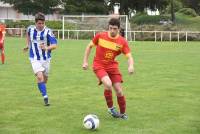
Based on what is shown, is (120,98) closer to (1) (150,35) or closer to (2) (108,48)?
(2) (108,48)

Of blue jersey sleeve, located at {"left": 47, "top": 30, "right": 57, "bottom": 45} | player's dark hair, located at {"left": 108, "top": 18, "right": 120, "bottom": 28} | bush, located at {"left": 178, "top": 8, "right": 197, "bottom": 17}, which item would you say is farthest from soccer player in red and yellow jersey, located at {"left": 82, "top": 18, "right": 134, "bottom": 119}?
bush, located at {"left": 178, "top": 8, "right": 197, "bottom": 17}

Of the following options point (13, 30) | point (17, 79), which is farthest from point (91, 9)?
A: point (17, 79)

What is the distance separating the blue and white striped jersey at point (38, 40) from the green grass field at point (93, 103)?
1043 millimetres

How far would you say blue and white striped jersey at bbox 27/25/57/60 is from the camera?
10.8m

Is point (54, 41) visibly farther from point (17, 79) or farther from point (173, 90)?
point (17, 79)

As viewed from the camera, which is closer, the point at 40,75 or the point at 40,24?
the point at 40,24

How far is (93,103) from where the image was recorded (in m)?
11.2

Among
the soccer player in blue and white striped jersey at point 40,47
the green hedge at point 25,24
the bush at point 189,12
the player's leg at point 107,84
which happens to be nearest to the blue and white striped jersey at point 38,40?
the soccer player in blue and white striped jersey at point 40,47

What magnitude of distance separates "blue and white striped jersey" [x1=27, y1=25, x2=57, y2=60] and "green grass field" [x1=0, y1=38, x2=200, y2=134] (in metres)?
1.04

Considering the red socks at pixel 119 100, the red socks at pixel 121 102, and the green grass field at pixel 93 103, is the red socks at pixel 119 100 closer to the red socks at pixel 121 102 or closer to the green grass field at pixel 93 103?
the red socks at pixel 121 102

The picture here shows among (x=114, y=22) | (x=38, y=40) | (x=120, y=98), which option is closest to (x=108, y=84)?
(x=120, y=98)

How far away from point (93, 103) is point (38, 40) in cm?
179

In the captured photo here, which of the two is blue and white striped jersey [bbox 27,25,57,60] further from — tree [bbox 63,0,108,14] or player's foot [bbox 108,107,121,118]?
tree [bbox 63,0,108,14]

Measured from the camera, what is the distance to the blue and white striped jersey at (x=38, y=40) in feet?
35.5
